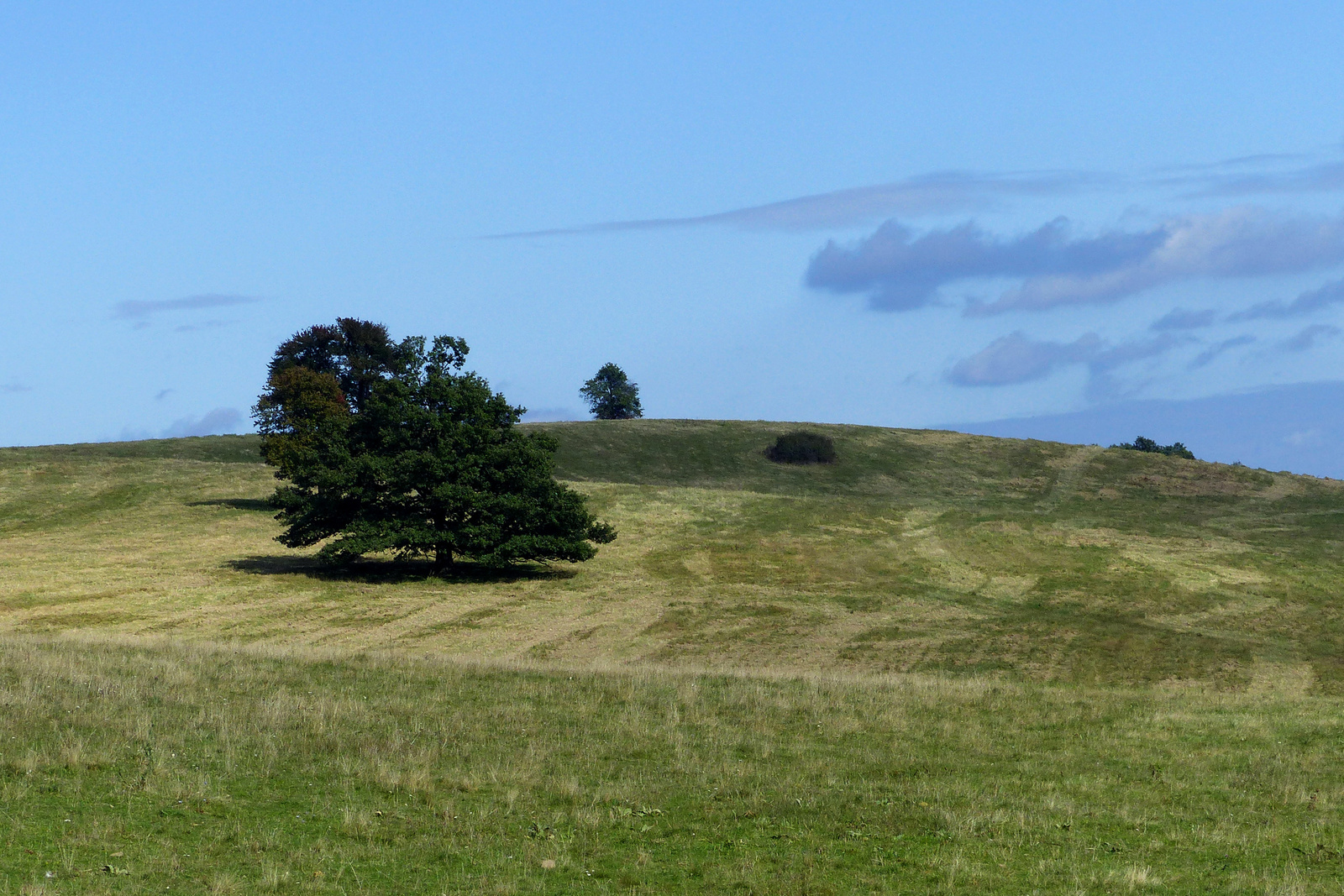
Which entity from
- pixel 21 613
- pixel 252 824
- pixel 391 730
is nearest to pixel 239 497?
pixel 21 613

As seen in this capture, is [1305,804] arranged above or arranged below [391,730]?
below

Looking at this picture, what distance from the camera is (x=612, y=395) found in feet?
559

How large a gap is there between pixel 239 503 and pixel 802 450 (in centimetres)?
5435

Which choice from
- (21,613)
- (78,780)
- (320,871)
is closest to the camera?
(320,871)

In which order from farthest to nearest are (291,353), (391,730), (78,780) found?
(291,353), (391,730), (78,780)

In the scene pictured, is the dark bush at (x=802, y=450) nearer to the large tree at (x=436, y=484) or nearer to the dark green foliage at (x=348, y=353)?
the dark green foliage at (x=348, y=353)

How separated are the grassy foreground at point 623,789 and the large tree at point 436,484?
26579 mm

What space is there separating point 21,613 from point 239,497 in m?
37.6

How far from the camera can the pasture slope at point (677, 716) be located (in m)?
13.8

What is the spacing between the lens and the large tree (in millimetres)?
54844

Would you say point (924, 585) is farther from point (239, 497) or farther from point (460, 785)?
point (239, 497)

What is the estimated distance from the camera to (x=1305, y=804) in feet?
58.1

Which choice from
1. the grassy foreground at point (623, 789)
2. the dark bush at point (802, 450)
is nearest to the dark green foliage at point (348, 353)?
the dark bush at point (802, 450)

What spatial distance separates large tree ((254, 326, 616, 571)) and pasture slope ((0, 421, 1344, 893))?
2277 mm
